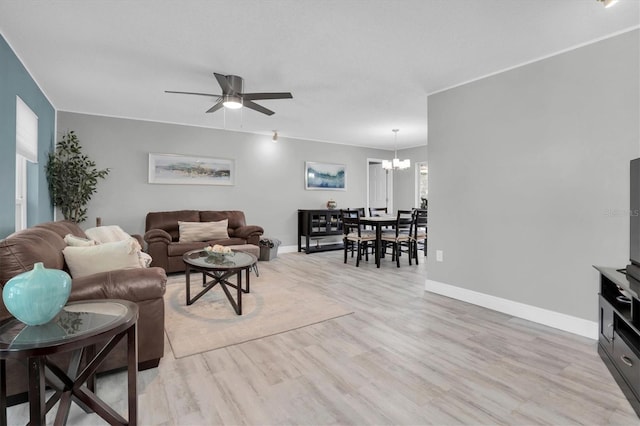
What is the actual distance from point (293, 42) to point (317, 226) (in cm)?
466

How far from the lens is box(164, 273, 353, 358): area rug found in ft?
8.74

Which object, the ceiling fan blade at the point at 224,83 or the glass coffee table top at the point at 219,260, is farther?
the glass coffee table top at the point at 219,260

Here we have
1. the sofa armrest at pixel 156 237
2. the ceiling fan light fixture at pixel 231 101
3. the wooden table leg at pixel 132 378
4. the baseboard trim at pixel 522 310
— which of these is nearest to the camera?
the wooden table leg at pixel 132 378

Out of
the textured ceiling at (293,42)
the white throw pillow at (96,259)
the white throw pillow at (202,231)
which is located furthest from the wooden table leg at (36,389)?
the white throw pillow at (202,231)

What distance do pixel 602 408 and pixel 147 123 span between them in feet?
21.1

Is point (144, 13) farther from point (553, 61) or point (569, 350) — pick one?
point (569, 350)

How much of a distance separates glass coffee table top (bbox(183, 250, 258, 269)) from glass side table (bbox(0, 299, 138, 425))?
58.1 inches

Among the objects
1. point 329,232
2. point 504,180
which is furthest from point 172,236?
point 504,180

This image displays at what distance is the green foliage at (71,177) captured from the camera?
451 cm

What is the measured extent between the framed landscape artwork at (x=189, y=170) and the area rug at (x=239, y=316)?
2.26 m

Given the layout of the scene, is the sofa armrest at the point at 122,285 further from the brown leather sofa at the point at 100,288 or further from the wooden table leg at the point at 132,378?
the wooden table leg at the point at 132,378

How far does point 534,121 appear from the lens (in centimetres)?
311

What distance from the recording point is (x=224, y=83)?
126 inches

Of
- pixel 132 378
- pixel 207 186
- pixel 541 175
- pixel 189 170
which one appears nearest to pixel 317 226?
pixel 207 186
